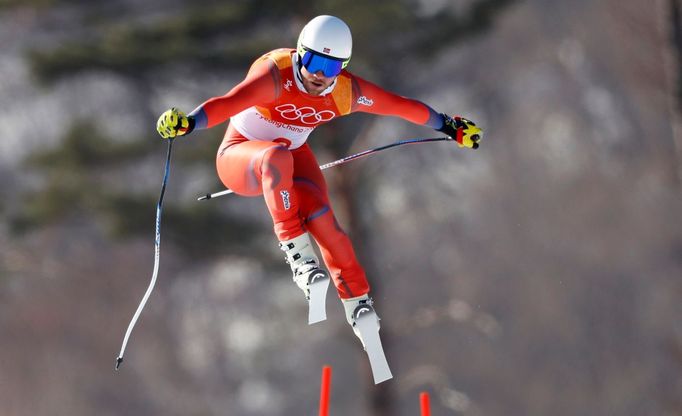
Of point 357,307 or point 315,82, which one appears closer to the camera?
point 315,82

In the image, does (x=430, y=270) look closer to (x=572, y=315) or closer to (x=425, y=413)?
(x=572, y=315)

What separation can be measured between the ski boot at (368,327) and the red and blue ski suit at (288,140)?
0.20ft

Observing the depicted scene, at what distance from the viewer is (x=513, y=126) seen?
1114 inches

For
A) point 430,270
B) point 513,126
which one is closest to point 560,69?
point 513,126

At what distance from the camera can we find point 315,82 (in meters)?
6.18

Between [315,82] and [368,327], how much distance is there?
1.49m

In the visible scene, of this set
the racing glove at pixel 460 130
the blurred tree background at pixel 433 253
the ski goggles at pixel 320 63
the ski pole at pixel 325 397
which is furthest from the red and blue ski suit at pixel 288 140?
the blurred tree background at pixel 433 253

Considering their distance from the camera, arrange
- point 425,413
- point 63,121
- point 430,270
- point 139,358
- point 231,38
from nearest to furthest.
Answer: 1. point 425,413
2. point 231,38
3. point 63,121
4. point 139,358
5. point 430,270

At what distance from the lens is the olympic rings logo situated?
249 inches

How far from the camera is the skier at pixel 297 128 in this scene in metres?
6.03

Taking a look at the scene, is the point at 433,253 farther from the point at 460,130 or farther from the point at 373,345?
the point at 373,345

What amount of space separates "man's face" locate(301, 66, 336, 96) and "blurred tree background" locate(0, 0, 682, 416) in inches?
454

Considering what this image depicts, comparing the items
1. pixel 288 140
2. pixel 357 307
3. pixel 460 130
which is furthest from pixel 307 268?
pixel 460 130

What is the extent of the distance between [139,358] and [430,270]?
778 cm
